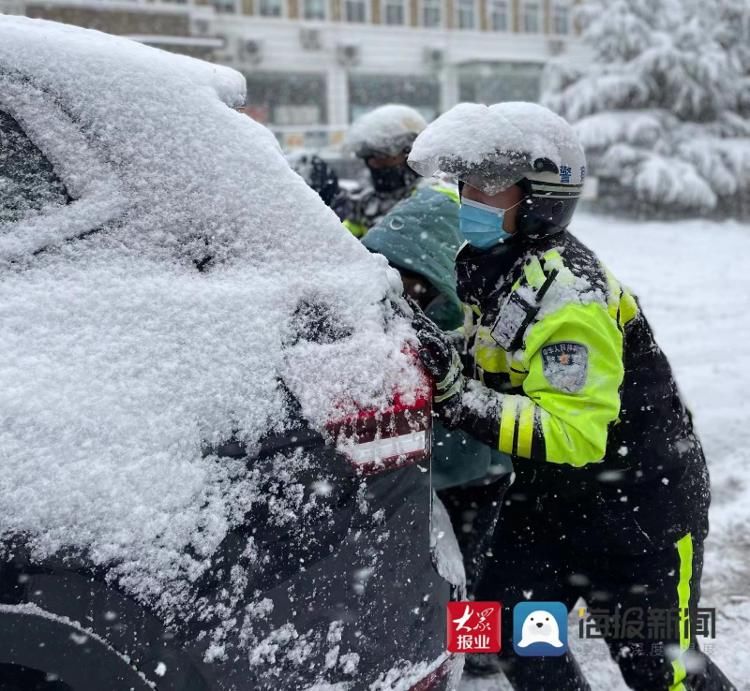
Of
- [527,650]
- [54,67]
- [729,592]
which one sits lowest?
[729,592]

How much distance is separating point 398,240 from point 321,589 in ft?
4.47

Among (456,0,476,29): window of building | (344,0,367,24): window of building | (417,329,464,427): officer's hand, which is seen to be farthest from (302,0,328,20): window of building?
(417,329,464,427): officer's hand

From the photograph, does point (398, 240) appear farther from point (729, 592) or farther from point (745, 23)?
point (745, 23)

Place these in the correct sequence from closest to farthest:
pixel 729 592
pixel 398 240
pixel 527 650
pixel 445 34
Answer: pixel 527 650 < pixel 398 240 < pixel 729 592 < pixel 445 34

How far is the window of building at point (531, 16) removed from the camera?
1335 inches

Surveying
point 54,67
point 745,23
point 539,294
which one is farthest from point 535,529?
point 745,23

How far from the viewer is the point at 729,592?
3023mm

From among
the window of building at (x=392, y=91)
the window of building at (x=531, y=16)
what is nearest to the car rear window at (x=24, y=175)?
the window of building at (x=392, y=91)

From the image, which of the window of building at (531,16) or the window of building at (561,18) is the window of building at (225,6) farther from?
the window of building at (561,18)

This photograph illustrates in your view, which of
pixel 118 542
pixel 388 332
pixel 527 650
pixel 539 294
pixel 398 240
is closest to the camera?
pixel 118 542

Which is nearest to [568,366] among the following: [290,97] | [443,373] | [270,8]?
[443,373]

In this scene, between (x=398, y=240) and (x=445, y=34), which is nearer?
(x=398, y=240)

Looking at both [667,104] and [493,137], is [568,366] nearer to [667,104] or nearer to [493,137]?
[493,137]

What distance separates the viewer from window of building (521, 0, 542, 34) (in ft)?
111
